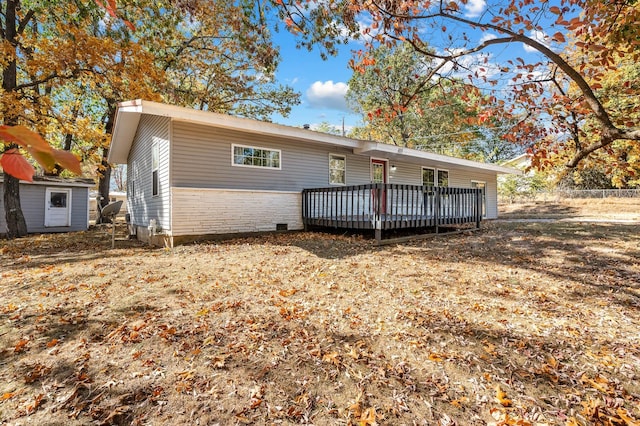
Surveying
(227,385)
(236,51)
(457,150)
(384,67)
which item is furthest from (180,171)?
(457,150)

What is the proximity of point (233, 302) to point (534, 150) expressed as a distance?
5020 millimetres

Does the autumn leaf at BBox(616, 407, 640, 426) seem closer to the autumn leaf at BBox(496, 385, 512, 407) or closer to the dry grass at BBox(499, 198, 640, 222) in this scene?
the autumn leaf at BBox(496, 385, 512, 407)

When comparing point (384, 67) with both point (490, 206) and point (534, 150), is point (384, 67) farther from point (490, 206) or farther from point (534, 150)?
point (534, 150)

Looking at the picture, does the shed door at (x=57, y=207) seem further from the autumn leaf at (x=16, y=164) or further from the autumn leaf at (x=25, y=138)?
the autumn leaf at (x=25, y=138)

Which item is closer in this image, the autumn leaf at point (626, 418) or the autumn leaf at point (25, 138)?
the autumn leaf at point (25, 138)

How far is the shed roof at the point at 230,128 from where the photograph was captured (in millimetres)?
7347

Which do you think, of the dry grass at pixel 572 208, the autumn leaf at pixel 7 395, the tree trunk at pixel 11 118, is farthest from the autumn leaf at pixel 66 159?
the dry grass at pixel 572 208

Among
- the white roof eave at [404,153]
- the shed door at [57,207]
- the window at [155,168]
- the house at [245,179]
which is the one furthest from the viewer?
the shed door at [57,207]

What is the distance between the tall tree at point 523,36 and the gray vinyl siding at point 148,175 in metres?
5.17

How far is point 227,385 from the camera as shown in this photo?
8.11 feet

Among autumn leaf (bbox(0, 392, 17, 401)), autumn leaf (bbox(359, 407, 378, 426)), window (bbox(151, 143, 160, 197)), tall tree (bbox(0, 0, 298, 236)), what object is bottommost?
autumn leaf (bbox(359, 407, 378, 426))

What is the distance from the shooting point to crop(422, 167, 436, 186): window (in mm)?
15086

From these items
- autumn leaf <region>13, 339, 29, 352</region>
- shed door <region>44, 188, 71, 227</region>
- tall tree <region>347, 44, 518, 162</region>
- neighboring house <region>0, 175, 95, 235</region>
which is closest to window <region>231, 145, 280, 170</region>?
autumn leaf <region>13, 339, 29, 352</region>

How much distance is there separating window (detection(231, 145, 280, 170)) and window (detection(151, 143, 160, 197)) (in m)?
2.20
